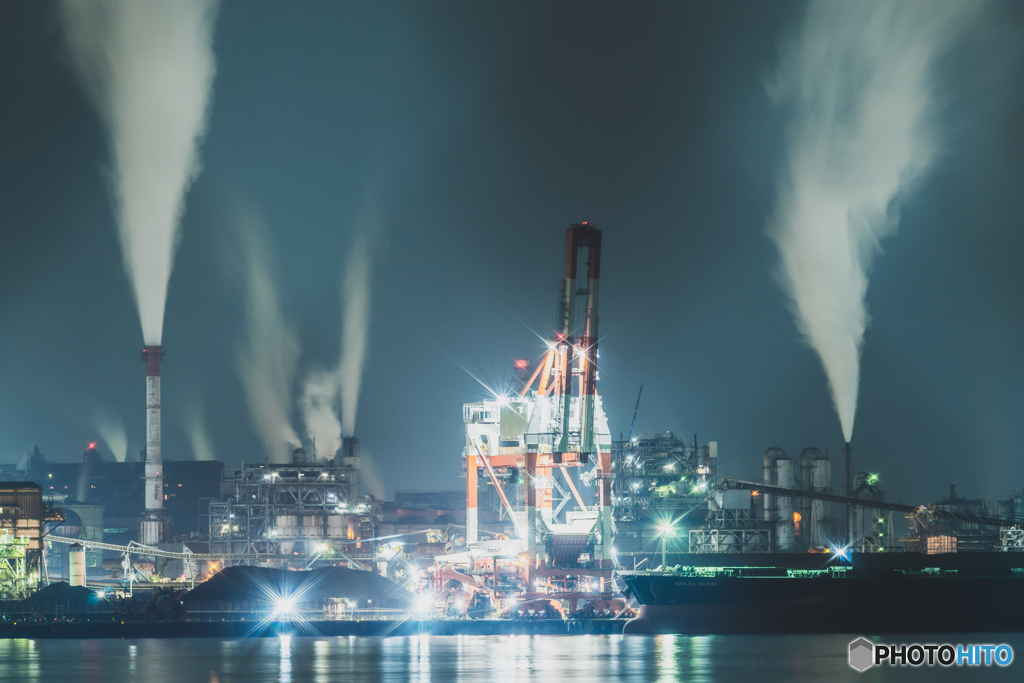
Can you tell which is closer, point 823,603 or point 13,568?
point 823,603

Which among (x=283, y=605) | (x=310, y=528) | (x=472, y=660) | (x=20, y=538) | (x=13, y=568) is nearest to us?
(x=472, y=660)

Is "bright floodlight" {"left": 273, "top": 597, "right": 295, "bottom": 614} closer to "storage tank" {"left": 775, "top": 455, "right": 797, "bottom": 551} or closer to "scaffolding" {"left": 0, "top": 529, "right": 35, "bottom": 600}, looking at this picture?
"scaffolding" {"left": 0, "top": 529, "right": 35, "bottom": 600}

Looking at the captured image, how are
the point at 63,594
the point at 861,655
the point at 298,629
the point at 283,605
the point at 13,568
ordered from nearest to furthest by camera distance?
the point at 861,655 < the point at 298,629 < the point at 63,594 < the point at 283,605 < the point at 13,568

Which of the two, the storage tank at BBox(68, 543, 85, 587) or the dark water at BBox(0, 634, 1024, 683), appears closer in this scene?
the dark water at BBox(0, 634, 1024, 683)

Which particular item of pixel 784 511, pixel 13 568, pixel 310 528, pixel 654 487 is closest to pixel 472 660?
pixel 13 568

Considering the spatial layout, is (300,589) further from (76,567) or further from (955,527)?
(955,527)

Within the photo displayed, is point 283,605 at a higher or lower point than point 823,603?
lower

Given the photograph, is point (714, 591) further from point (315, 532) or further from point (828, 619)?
point (315, 532)

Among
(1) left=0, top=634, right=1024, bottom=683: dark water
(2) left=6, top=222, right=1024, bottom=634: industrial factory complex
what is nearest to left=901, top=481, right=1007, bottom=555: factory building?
(2) left=6, top=222, right=1024, bottom=634: industrial factory complex
